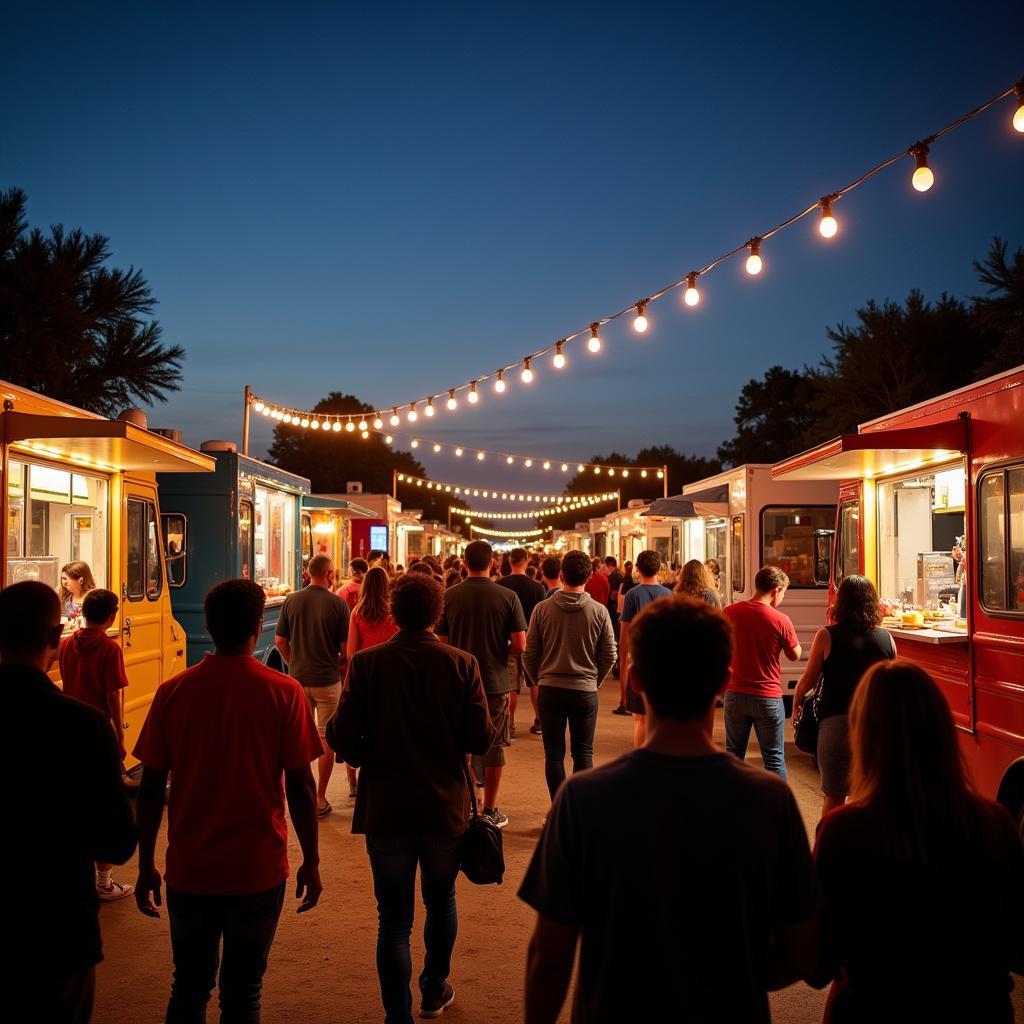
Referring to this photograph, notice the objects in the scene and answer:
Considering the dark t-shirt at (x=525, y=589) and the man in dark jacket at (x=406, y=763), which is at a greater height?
the dark t-shirt at (x=525, y=589)

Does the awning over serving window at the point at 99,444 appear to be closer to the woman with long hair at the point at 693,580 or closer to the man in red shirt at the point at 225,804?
the man in red shirt at the point at 225,804

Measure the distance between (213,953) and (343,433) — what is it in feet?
218

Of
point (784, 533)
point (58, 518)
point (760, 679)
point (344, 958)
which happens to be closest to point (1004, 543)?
point (760, 679)

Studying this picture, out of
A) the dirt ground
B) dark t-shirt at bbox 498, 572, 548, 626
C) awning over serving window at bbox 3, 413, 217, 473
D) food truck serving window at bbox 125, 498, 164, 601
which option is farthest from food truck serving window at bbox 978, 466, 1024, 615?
food truck serving window at bbox 125, 498, 164, 601

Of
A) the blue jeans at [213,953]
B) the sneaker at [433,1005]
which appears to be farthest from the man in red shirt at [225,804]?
the sneaker at [433,1005]

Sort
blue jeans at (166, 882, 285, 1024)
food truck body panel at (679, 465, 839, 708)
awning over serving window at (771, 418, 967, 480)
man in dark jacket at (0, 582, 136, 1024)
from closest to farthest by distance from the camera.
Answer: man in dark jacket at (0, 582, 136, 1024)
blue jeans at (166, 882, 285, 1024)
awning over serving window at (771, 418, 967, 480)
food truck body panel at (679, 465, 839, 708)

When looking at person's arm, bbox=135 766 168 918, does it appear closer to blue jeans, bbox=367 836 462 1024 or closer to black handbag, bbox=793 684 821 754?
blue jeans, bbox=367 836 462 1024

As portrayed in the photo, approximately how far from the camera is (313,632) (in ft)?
24.6

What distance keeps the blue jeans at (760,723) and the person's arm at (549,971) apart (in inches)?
179

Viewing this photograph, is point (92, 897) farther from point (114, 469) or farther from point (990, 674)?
point (114, 469)

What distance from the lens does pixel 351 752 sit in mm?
3703

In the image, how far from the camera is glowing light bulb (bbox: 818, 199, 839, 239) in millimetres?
7762

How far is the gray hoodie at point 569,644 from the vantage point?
21.6 feet

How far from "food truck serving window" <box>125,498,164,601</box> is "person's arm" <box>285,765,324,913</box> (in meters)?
5.17
